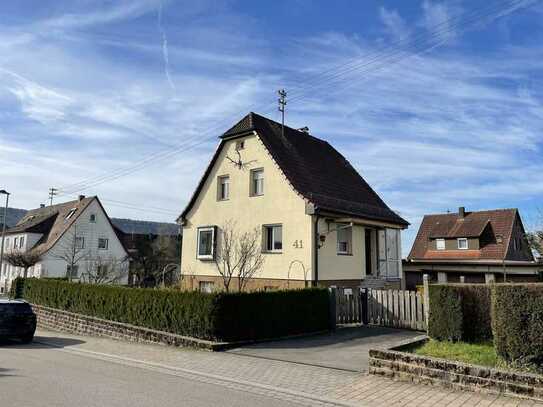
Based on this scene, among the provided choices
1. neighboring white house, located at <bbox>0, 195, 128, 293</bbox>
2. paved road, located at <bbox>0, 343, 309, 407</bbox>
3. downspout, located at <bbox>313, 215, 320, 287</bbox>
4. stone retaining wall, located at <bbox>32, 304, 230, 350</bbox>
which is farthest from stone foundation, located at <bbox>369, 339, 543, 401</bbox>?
neighboring white house, located at <bbox>0, 195, 128, 293</bbox>

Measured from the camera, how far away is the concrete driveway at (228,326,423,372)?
10.6 metres

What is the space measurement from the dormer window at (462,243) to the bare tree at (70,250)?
34.7m

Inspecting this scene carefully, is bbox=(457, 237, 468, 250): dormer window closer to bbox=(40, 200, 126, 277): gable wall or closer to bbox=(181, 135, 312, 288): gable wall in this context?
bbox=(181, 135, 312, 288): gable wall

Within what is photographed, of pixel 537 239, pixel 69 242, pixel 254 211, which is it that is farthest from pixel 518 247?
pixel 69 242

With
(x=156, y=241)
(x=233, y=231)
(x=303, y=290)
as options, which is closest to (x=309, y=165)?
(x=233, y=231)

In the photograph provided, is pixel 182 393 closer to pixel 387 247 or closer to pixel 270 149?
pixel 270 149

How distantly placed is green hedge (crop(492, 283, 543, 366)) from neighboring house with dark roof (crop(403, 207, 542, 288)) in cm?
2977

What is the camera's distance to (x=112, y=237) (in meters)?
49.4

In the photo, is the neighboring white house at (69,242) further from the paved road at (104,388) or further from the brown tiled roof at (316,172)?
the paved road at (104,388)

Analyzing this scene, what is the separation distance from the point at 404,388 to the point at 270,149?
14.8m

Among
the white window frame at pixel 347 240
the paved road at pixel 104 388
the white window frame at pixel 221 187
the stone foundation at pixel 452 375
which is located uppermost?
the white window frame at pixel 221 187

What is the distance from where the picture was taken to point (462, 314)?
10586mm

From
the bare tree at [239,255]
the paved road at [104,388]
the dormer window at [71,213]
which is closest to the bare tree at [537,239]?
the bare tree at [239,255]

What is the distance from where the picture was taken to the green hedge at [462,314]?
10555mm
